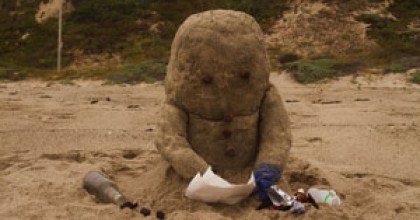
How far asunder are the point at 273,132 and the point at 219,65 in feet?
2.32

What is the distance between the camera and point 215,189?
12.5 ft

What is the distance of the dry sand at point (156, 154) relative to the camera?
4105mm

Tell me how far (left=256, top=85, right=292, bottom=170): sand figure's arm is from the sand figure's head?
19 centimetres

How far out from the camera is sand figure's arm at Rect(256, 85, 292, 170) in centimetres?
416

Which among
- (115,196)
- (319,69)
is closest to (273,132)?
(115,196)

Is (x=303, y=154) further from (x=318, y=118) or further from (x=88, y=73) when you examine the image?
(x=88, y=73)

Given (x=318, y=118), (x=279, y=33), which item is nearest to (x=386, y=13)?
(x=279, y=33)

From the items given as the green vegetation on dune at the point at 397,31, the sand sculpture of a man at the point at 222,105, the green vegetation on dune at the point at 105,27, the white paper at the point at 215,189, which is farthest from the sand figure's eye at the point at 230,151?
the green vegetation on dune at the point at 105,27

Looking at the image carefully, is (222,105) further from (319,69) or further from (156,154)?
(319,69)

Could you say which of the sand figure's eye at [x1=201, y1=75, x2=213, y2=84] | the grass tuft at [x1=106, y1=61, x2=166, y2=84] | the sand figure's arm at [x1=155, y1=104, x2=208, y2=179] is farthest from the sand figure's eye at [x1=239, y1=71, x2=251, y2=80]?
the grass tuft at [x1=106, y1=61, x2=166, y2=84]

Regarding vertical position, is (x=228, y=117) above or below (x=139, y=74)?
above

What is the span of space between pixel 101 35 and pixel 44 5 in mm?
5122

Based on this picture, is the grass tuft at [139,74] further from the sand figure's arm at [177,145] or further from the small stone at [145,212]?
the small stone at [145,212]

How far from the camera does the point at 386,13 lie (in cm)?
2244
